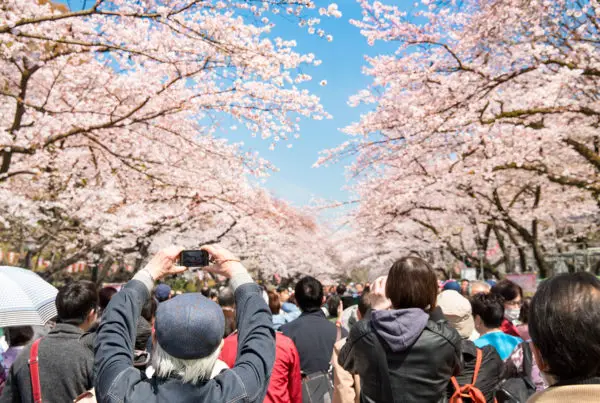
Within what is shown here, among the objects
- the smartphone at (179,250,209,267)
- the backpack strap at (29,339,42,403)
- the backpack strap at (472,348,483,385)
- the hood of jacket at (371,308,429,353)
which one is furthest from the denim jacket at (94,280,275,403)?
the backpack strap at (472,348,483,385)

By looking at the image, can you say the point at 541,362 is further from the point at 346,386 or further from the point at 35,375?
the point at 35,375

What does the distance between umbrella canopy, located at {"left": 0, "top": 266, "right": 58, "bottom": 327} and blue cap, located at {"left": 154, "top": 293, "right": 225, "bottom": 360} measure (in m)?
2.10

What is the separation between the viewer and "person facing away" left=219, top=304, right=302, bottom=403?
3135 mm

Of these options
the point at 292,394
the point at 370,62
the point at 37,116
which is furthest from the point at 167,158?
the point at 292,394

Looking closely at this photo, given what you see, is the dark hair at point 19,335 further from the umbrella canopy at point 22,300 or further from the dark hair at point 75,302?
the dark hair at point 75,302

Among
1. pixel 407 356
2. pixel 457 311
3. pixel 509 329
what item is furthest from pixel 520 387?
pixel 509 329

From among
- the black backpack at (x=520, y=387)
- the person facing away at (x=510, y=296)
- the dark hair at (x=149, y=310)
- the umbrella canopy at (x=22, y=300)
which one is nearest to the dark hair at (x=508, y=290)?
the person facing away at (x=510, y=296)

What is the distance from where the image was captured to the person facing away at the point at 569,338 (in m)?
1.26

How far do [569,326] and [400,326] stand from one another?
98 cm

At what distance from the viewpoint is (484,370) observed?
271 cm

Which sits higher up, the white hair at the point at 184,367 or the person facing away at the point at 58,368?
the white hair at the point at 184,367

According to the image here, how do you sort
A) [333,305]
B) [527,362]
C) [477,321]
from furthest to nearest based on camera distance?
[333,305] → [477,321] → [527,362]

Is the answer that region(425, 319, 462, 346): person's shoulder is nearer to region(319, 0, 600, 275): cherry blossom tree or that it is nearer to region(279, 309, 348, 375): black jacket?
region(279, 309, 348, 375): black jacket

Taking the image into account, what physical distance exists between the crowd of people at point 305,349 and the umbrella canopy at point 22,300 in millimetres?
210
